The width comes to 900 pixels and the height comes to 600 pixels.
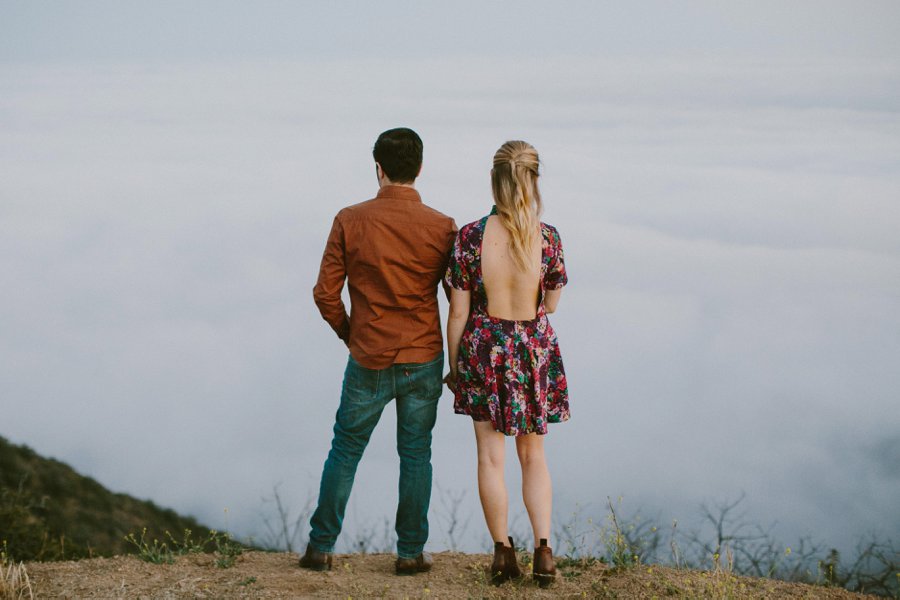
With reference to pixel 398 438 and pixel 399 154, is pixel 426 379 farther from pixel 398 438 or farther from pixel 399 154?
pixel 399 154

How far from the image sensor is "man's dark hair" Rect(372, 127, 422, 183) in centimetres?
542

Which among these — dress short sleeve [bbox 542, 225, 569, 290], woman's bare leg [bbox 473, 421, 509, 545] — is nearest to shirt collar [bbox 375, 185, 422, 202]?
dress short sleeve [bbox 542, 225, 569, 290]

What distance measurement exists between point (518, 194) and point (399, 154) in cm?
73

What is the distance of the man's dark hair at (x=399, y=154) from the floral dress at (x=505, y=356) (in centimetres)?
47

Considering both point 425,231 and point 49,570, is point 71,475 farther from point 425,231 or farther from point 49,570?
point 425,231

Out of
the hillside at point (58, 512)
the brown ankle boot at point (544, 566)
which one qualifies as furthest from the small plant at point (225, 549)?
the hillside at point (58, 512)

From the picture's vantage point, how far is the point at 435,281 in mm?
5582

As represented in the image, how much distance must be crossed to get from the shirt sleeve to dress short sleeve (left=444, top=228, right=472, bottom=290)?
66 centimetres

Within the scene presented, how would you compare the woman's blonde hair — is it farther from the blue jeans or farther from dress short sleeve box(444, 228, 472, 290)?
the blue jeans

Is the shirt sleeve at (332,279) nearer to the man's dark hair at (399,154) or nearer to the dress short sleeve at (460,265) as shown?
the man's dark hair at (399,154)

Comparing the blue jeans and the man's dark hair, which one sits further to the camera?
the blue jeans

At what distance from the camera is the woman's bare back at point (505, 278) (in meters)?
5.30

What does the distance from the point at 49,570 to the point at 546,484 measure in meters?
3.32

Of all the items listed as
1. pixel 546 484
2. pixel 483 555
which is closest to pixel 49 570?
pixel 483 555
